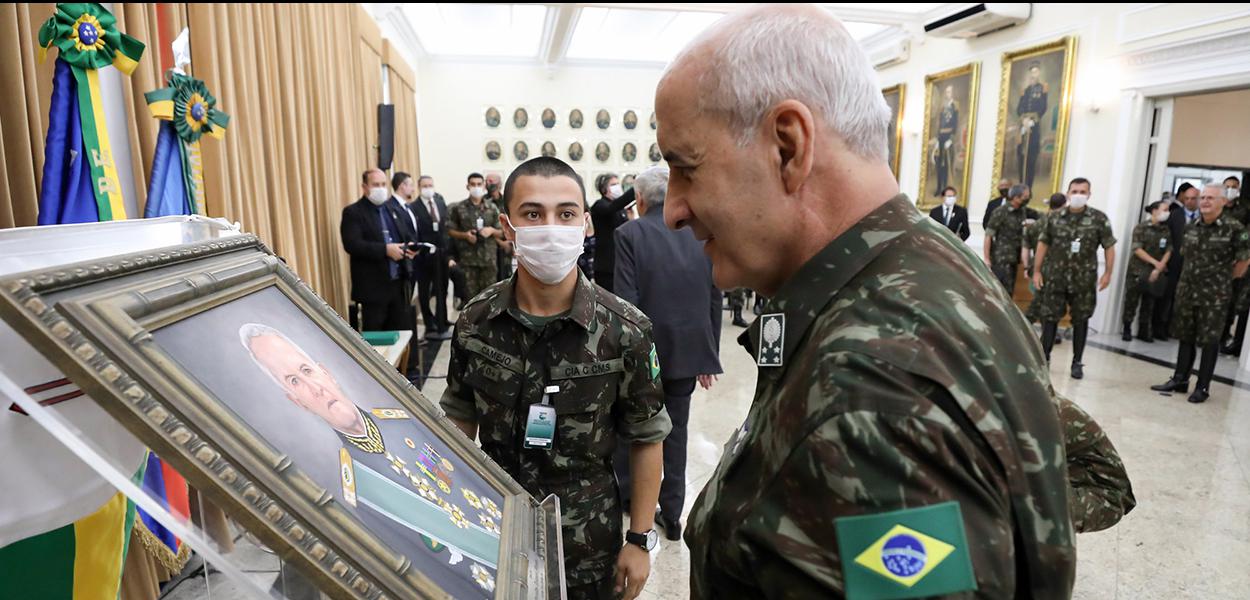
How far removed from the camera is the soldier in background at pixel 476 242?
698cm

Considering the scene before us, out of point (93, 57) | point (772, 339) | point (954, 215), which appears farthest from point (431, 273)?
point (954, 215)

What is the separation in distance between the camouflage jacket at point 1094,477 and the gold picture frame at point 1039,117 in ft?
26.1

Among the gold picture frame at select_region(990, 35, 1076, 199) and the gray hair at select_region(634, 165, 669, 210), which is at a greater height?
the gold picture frame at select_region(990, 35, 1076, 199)

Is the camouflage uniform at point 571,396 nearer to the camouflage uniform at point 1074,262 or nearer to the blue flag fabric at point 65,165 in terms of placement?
the blue flag fabric at point 65,165

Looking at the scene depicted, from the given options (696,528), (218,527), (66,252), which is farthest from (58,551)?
(696,528)

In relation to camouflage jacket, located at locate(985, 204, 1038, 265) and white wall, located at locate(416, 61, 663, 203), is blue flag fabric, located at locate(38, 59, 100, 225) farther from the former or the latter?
white wall, located at locate(416, 61, 663, 203)

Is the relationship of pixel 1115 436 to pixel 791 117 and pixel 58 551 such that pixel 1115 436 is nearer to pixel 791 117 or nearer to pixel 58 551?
pixel 791 117

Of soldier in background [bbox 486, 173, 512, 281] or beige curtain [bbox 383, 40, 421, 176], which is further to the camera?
beige curtain [bbox 383, 40, 421, 176]

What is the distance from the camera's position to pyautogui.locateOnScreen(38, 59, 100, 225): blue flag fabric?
1843 millimetres

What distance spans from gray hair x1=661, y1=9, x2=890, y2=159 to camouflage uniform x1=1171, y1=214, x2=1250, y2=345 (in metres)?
5.70

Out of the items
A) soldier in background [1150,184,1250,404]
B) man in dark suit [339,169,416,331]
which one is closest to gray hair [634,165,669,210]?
man in dark suit [339,169,416,331]

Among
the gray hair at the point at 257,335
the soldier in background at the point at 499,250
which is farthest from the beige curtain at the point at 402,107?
the gray hair at the point at 257,335

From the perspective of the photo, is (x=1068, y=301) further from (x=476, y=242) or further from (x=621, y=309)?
(x=476, y=242)

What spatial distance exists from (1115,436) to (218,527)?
16.2ft
